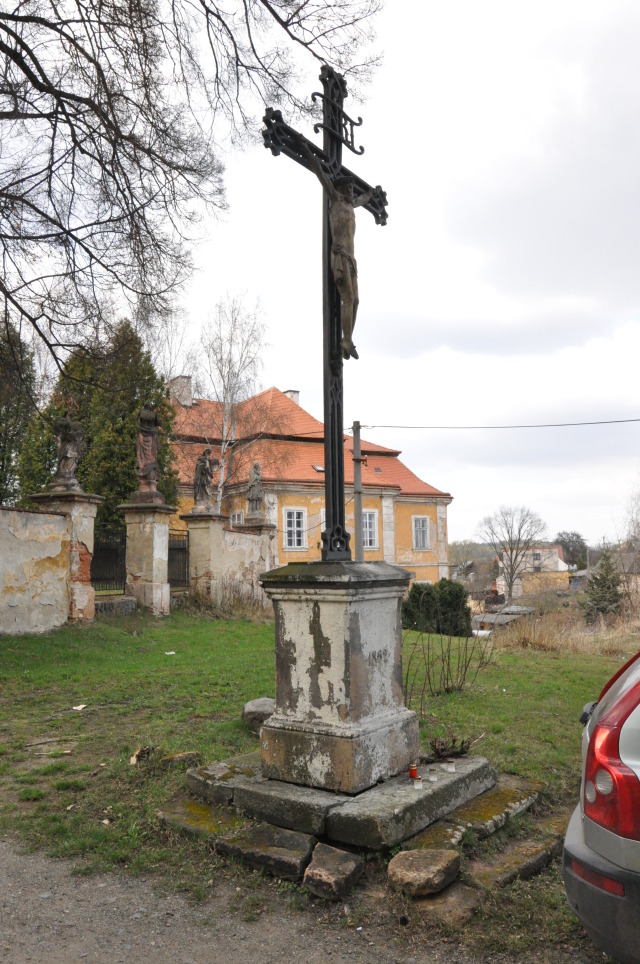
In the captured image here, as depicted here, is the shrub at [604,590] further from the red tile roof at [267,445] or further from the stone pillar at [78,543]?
the stone pillar at [78,543]

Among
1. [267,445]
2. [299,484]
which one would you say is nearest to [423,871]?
[267,445]

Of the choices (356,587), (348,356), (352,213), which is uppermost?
(352,213)

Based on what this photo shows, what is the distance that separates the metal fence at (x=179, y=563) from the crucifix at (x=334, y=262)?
12.4 meters

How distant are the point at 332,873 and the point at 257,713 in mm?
2728

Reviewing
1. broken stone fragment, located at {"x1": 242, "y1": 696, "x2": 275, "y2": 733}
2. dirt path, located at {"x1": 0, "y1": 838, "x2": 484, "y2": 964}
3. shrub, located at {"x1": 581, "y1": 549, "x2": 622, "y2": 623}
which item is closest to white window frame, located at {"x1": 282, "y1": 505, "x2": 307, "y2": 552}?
shrub, located at {"x1": 581, "y1": 549, "x2": 622, "y2": 623}

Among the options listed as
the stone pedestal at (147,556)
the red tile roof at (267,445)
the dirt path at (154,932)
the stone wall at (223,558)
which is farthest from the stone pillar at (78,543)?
the red tile roof at (267,445)

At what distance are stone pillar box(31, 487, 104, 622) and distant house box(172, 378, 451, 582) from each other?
1328 centimetres

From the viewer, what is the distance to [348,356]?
460 centimetres

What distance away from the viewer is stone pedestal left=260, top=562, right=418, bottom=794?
154 inches

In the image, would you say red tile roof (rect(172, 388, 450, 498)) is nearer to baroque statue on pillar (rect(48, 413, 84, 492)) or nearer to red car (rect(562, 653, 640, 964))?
baroque statue on pillar (rect(48, 413, 84, 492))

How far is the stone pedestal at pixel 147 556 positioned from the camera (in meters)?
14.1

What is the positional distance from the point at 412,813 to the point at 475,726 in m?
2.58

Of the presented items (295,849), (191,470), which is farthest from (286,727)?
(191,470)

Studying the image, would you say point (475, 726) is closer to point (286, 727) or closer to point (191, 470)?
point (286, 727)
